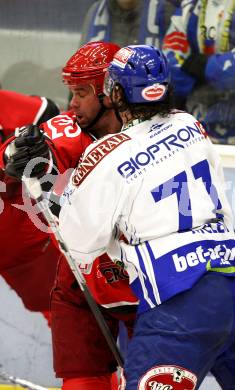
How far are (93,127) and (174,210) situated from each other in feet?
2.18

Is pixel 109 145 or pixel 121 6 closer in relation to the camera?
pixel 109 145

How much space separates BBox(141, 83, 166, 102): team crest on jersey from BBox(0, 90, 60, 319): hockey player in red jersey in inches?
41.8

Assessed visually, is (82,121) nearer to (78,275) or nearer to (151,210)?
(78,275)

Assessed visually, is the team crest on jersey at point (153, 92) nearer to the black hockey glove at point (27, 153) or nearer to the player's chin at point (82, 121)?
the black hockey glove at point (27, 153)

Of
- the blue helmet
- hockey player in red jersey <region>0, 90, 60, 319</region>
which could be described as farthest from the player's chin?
hockey player in red jersey <region>0, 90, 60, 319</region>

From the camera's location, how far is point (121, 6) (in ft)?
11.8

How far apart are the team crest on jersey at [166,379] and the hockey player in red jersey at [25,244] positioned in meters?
1.20

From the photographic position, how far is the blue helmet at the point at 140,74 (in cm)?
228

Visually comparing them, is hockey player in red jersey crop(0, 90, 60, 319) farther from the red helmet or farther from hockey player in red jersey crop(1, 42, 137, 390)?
the red helmet

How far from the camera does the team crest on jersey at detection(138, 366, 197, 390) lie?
2146 millimetres

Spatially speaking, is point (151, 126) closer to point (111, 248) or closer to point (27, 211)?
point (111, 248)

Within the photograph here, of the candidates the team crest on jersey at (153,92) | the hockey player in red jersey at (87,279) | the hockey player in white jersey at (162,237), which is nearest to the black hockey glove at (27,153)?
the hockey player in red jersey at (87,279)

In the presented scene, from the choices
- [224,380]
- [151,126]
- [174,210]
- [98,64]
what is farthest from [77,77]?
[224,380]

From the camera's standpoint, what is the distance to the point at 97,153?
2207 millimetres
